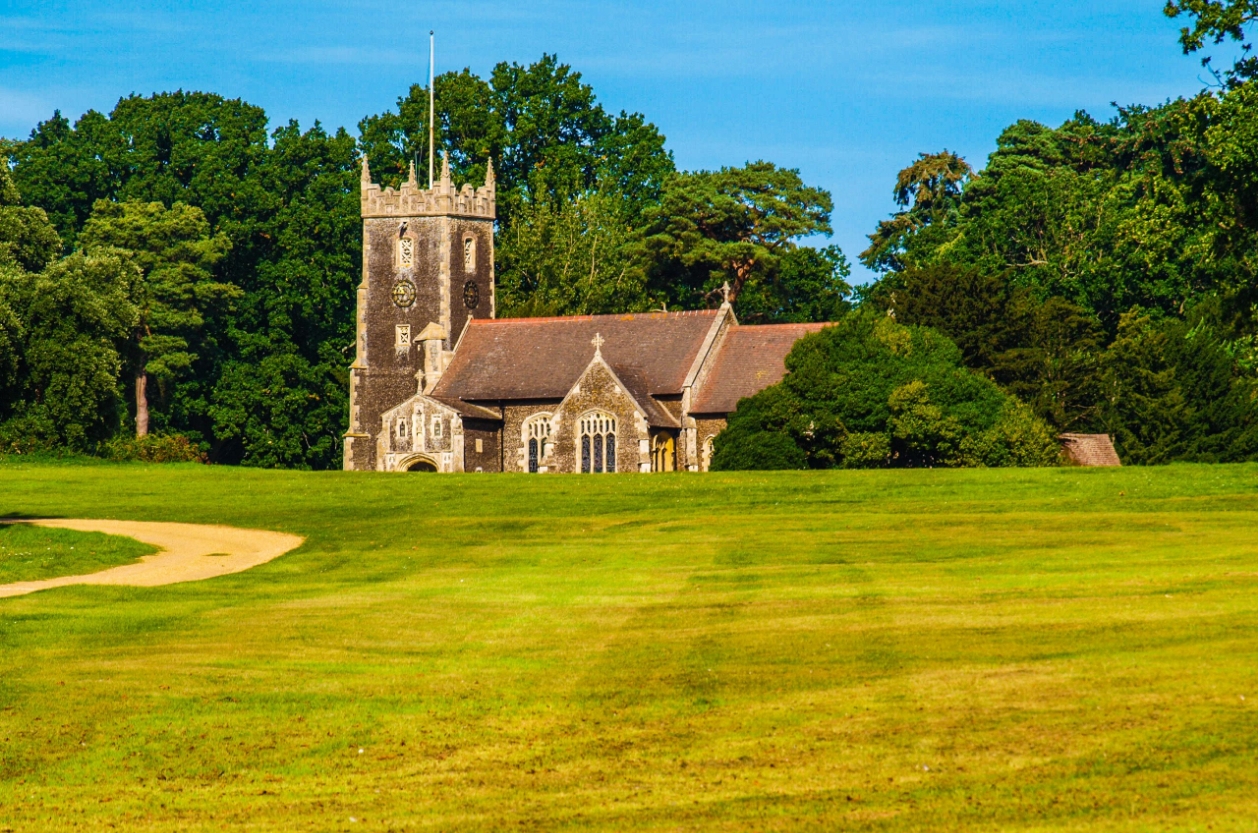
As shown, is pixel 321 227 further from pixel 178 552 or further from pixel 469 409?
pixel 178 552

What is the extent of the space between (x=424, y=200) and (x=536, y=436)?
43.8 feet

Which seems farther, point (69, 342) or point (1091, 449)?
point (1091, 449)

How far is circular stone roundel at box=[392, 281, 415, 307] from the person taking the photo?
8494 centimetres

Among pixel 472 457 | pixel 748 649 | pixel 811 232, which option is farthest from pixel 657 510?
pixel 811 232

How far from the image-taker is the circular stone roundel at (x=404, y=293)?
84.9m

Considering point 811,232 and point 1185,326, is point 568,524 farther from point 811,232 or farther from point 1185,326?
point 811,232

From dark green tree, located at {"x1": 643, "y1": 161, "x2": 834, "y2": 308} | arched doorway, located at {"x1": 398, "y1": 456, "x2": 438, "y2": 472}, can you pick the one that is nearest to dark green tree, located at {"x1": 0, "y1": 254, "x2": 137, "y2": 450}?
arched doorway, located at {"x1": 398, "y1": 456, "x2": 438, "y2": 472}

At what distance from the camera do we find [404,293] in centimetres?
8519

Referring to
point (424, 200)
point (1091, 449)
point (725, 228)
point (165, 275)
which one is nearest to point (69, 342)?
point (424, 200)

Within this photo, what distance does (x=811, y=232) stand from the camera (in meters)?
105

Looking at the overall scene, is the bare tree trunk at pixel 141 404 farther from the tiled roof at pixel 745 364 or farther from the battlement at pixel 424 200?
the tiled roof at pixel 745 364

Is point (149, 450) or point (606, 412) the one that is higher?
point (606, 412)

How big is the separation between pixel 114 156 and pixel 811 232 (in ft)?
130

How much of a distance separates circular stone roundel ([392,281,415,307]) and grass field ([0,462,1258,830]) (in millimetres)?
51892
